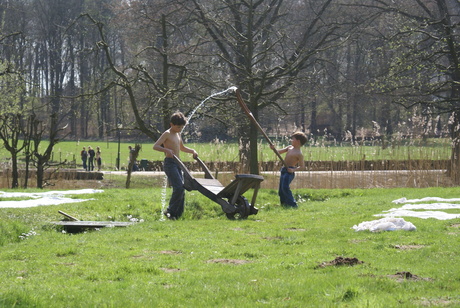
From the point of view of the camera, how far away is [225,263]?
7926mm

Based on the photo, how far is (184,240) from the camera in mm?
9898

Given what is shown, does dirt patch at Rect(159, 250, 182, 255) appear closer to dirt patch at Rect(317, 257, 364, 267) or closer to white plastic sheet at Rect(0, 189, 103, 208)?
dirt patch at Rect(317, 257, 364, 267)

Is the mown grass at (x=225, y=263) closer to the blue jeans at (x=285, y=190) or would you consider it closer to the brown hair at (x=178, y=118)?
the blue jeans at (x=285, y=190)

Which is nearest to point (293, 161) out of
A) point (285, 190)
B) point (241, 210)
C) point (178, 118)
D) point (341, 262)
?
point (285, 190)

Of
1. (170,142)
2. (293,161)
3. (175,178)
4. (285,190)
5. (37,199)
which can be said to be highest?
(170,142)

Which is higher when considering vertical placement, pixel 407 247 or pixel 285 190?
pixel 285 190

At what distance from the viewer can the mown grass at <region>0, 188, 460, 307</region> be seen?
5898 millimetres

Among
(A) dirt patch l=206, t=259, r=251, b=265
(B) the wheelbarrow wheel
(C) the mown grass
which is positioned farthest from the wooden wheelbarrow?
(A) dirt patch l=206, t=259, r=251, b=265

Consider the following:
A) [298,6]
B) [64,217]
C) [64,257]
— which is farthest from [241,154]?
[298,6]

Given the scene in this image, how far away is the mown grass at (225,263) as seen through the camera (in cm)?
590

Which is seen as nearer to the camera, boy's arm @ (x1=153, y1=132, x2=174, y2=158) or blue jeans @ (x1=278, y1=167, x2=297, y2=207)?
boy's arm @ (x1=153, y1=132, x2=174, y2=158)

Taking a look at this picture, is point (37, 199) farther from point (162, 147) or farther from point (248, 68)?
point (248, 68)

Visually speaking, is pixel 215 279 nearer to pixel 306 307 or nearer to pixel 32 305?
pixel 306 307

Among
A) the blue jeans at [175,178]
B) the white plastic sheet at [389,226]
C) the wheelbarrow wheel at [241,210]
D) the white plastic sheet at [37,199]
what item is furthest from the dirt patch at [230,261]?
the white plastic sheet at [37,199]
